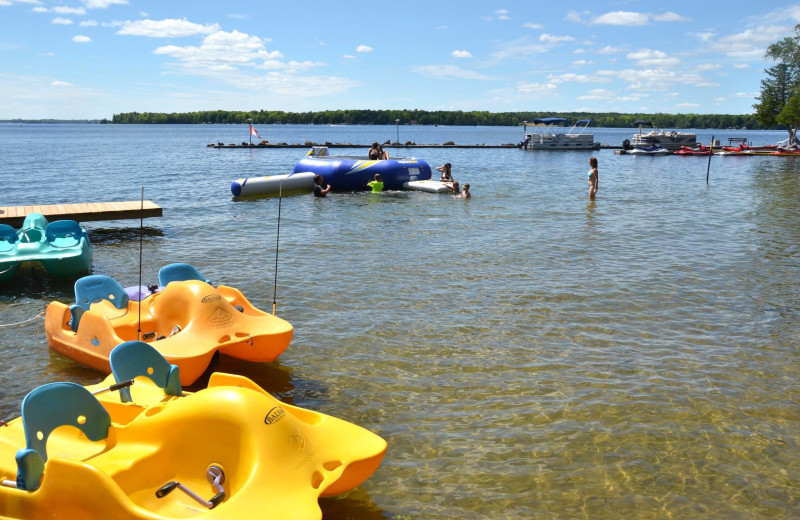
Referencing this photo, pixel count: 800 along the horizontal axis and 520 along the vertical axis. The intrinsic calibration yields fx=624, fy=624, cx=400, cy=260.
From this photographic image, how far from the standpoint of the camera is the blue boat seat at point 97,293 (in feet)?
27.5

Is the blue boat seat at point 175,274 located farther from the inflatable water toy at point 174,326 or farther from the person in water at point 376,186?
the person in water at point 376,186

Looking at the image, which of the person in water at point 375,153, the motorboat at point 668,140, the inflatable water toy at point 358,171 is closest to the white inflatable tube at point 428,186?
the inflatable water toy at point 358,171

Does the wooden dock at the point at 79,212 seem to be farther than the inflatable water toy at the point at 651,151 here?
No

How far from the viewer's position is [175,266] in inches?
352

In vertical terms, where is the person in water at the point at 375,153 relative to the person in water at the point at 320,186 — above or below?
above

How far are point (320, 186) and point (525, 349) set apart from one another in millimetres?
18058

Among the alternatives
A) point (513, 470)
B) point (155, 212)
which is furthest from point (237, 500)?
point (155, 212)

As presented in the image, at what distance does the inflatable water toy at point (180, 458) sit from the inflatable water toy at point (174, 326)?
201 cm

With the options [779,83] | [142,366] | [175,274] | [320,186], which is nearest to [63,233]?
[175,274]

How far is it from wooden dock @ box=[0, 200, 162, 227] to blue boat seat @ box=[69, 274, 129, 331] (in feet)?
25.3

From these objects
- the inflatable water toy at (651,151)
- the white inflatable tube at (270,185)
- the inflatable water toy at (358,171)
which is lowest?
the white inflatable tube at (270,185)

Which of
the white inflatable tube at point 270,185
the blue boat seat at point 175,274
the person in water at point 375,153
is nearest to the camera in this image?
the blue boat seat at point 175,274

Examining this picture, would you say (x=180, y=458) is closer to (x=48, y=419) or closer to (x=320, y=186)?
(x=48, y=419)

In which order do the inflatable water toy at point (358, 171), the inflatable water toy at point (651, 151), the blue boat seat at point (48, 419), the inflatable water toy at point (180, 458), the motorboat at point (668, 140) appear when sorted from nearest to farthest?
1. the inflatable water toy at point (180, 458)
2. the blue boat seat at point (48, 419)
3. the inflatable water toy at point (358, 171)
4. the inflatable water toy at point (651, 151)
5. the motorboat at point (668, 140)
